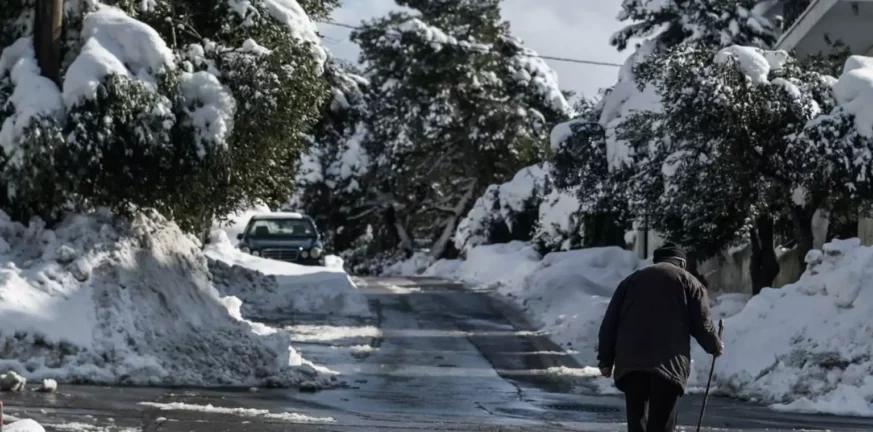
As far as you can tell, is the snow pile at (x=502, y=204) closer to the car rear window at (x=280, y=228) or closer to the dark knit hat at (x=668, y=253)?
the car rear window at (x=280, y=228)

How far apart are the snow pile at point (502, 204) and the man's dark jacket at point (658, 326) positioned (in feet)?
117

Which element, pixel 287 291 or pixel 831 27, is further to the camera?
pixel 831 27

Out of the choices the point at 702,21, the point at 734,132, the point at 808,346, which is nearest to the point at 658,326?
the point at 808,346

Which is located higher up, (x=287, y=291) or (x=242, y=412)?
(x=287, y=291)

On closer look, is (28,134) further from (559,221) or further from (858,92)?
(559,221)

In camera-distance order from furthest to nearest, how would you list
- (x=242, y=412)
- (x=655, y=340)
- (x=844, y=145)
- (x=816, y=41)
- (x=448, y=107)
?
(x=448, y=107) → (x=816, y=41) → (x=844, y=145) → (x=242, y=412) → (x=655, y=340)

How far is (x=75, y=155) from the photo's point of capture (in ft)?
50.6

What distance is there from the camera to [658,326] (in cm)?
827

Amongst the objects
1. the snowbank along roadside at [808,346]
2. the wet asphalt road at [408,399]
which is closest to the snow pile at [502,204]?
the wet asphalt road at [408,399]

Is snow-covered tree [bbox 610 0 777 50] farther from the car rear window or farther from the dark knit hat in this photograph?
the dark knit hat

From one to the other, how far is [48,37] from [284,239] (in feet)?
53.0

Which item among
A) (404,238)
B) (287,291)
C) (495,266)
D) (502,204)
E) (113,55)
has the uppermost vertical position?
(404,238)

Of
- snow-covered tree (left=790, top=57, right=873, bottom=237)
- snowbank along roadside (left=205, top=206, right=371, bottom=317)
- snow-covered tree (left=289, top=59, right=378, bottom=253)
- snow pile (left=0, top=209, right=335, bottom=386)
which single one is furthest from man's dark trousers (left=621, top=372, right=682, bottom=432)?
→ snow-covered tree (left=289, top=59, right=378, bottom=253)

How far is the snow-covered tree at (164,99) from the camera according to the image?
15453 millimetres
